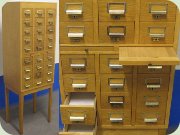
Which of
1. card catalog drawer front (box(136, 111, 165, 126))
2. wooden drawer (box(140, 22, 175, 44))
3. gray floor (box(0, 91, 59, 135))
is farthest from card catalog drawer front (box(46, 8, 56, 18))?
card catalog drawer front (box(136, 111, 165, 126))

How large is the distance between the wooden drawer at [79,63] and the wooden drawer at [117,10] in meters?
0.23

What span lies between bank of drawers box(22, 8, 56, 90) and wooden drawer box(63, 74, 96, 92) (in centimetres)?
67

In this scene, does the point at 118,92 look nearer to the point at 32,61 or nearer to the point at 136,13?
the point at 136,13

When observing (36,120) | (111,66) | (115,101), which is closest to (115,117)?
(115,101)

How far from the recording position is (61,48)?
156 cm

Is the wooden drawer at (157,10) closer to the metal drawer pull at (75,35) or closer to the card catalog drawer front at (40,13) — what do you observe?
the metal drawer pull at (75,35)

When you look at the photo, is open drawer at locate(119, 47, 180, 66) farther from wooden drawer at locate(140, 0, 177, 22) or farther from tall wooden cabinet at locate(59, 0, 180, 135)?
wooden drawer at locate(140, 0, 177, 22)

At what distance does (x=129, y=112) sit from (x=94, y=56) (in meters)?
0.41

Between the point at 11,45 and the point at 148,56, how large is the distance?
4.14 feet

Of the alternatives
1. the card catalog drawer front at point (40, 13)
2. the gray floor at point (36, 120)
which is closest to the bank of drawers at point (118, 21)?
the card catalog drawer front at point (40, 13)

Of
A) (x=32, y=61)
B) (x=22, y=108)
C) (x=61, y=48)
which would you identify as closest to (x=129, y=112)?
(x=61, y=48)

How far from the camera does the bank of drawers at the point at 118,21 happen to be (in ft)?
4.79

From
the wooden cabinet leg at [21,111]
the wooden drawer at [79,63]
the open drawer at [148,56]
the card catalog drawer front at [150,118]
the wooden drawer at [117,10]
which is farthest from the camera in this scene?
the wooden cabinet leg at [21,111]

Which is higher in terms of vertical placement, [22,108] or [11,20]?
[11,20]
